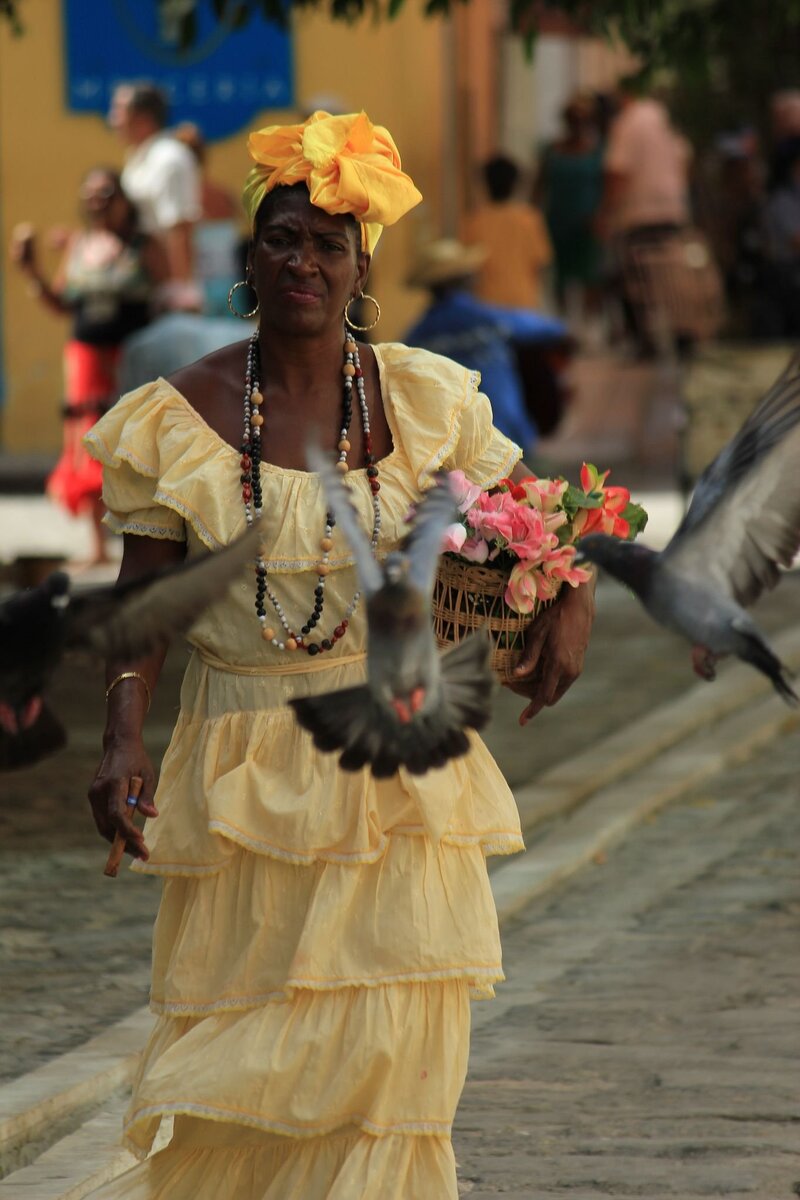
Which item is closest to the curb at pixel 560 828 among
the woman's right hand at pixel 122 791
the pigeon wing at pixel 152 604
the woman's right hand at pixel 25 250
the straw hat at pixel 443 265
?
the woman's right hand at pixel 122 791

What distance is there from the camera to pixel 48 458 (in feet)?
63.4

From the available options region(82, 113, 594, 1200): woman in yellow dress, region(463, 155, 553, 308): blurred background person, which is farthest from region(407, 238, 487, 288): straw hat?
region(82, 113, 594, 1200): woman in yellow dress

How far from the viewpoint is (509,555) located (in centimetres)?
421

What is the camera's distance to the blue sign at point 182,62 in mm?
18844

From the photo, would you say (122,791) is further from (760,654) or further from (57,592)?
(760,654)

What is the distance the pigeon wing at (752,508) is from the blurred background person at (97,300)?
29.4ft

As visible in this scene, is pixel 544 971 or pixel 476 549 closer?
pixel 476 549

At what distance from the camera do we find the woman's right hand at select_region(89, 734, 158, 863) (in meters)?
4.07

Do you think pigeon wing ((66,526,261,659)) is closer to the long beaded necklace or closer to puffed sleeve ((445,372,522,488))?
the long beaded necklace

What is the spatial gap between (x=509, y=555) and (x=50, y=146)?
15.8 meters

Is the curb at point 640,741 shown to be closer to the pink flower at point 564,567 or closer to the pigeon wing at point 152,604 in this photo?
the pink flower at point 564,567

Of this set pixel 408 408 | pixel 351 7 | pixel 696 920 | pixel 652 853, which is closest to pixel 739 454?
pixel 408 408

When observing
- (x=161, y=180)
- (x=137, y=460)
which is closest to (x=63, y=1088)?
(x=137, y=460)

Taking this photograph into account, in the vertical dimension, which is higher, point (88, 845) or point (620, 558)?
point (620, 558)
